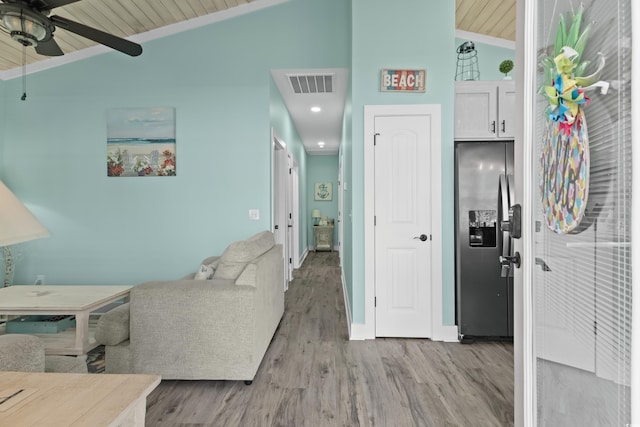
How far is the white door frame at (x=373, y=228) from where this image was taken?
2930 millimetres

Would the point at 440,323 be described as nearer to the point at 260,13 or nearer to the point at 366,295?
the point at 366,295

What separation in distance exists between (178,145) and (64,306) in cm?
211

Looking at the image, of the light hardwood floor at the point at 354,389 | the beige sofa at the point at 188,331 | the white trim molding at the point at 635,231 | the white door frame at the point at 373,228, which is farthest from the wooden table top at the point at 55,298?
the white trim molding at the point at 635,231

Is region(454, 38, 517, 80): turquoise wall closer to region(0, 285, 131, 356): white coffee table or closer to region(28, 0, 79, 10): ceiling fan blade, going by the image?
region(28, 0, 79, 10): ceiling fan blade

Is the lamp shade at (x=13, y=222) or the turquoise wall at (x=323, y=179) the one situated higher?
the turquoise wall at (x=323, y=179)

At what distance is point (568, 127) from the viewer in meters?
0.83

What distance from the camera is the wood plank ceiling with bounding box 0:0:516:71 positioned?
10.9ft

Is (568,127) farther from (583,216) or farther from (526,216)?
(526,216)

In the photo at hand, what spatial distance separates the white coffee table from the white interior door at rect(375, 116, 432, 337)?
7.17 ft

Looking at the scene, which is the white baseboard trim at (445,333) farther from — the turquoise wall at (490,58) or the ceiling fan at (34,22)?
the ceiling fan at (34,22)

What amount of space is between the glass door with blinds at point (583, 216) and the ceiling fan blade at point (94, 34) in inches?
95.5

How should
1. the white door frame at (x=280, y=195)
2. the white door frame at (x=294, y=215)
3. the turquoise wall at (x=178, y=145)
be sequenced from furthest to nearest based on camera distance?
the white door frame at (x=294, y=215) < the white door frame at (x=280, y=195) < the turquoise wall at (x=178, y=145)

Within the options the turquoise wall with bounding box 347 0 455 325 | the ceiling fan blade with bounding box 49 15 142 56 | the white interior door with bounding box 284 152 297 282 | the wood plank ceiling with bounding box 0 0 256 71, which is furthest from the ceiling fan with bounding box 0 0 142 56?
the white interior door with bounding box 284 152 297 282

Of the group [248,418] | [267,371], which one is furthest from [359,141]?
[248,418]
